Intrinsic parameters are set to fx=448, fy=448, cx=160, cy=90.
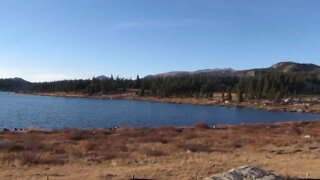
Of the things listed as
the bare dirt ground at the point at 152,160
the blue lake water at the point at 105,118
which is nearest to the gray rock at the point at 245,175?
the bare dirt ground at the point at 152,160

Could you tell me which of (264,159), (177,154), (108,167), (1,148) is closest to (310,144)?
(264,159)

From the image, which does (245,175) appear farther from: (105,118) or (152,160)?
(105,118)

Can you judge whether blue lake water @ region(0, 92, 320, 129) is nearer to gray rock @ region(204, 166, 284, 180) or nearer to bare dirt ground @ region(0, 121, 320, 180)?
bare dirt ground @ region(0, 121, 320, 180)

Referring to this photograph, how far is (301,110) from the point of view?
174 metres

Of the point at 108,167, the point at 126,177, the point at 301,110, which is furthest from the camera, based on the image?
the point at 301,110

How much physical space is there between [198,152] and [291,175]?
11927mm

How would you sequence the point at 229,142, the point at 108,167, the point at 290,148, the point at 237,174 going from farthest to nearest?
the point at 229,142
the point at 290,148
the point at 108,167
the point at 237,174

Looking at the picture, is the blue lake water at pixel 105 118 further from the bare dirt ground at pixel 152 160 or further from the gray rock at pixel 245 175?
the gray rock at pixel 245 175

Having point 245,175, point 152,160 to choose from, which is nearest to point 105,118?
point 152,160

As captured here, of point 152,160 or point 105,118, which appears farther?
point 105,118

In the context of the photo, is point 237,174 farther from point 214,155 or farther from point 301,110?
point 301,110

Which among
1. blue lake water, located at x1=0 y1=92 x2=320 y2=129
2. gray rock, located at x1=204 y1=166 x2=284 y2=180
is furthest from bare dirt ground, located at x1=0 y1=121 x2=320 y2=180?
blue lake water, located at x1=0 y1=92 x2=320 y2=129

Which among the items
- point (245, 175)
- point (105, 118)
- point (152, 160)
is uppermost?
point (245, 175)

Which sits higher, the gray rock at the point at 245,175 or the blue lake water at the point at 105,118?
the gray rock at the point at 245,175
